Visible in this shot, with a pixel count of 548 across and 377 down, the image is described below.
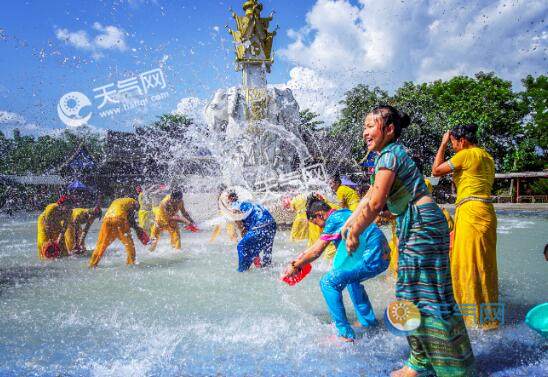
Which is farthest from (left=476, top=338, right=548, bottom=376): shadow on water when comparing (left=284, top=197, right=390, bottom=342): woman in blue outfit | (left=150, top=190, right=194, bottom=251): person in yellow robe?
(left=150, top=190, right=194, bottom=251): person in yellow robe

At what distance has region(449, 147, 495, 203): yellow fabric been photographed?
11.6 feet

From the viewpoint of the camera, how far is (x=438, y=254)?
2.32 m

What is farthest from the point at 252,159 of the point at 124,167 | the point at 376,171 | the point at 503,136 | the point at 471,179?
the point at 503,136

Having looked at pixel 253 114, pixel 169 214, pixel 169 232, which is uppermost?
pixel 253 114

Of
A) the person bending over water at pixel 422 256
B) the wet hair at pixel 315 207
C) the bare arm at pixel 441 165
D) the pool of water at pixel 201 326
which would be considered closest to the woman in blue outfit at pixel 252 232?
the pool of water at pixel 201 326

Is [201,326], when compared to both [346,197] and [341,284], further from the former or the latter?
[346,197]

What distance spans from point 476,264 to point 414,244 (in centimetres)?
145

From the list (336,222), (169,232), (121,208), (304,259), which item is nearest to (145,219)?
(169,232)

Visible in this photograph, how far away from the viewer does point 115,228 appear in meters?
6.36

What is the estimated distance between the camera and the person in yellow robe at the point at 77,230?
7844 millimetres

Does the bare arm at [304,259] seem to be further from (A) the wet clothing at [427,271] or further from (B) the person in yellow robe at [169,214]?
(B) the person in yellow robe at [169,214]

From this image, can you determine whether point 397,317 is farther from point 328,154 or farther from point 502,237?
point 328,154

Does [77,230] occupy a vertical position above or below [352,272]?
below

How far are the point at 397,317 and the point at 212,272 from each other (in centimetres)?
405
